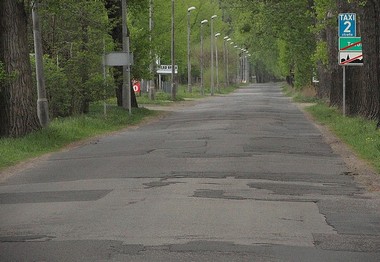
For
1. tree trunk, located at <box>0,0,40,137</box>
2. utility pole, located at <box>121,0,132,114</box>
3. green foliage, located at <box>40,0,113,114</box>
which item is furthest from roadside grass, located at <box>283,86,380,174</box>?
green foliage, located at <box>40,0,113,114</box>

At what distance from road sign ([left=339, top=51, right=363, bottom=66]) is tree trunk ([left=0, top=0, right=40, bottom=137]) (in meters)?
10.7

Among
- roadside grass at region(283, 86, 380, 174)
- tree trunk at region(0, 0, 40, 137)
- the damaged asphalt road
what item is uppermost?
tree trunk at region(0, 0, 40, 137)

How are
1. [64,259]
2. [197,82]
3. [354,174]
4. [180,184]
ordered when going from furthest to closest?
[197,82] → [354,174] → [180,184] → [64,259]

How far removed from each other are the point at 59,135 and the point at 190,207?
1446 centimetres

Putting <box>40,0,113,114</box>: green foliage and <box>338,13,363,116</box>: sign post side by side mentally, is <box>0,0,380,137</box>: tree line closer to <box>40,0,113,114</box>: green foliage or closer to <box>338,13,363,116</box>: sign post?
<box>40,0,113,114</box>: green foliage

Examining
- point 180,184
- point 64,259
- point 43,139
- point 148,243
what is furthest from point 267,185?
point 43,139

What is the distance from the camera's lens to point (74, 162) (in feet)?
61.8

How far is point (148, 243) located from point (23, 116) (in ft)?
53.7

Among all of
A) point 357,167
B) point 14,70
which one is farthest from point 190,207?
point 14,70

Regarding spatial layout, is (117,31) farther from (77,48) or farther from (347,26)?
(347,26)

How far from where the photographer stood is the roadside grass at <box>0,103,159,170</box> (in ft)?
68.4

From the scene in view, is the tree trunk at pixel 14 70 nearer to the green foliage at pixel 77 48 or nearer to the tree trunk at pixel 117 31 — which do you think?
the green foliage at pixel 77 48

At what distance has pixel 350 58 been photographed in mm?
30906

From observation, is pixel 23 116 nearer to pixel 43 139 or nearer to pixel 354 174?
pixel 43 139
